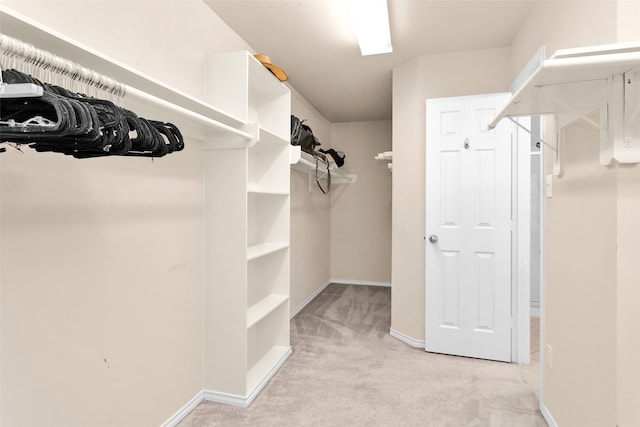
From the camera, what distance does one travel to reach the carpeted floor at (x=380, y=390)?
1933mm

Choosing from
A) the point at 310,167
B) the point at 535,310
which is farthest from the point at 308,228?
the point at 535,310

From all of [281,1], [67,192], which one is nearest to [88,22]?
[67,192]

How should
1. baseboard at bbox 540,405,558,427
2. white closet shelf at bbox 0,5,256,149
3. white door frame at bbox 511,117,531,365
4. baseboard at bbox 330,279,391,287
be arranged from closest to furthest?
white closet shelf at bbox 0,5,256,149
baseboard at bbox 540,405,558,427
white door frame at bbox 511,117,531,365
baseboard at bbox 330,279,391,287

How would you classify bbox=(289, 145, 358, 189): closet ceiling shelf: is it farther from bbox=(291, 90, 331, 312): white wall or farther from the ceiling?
the ceiling

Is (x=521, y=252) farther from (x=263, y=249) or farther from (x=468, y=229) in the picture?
(x=263, y=249)

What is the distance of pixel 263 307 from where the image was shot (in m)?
2.41

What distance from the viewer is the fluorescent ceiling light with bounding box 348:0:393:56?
6.65ft

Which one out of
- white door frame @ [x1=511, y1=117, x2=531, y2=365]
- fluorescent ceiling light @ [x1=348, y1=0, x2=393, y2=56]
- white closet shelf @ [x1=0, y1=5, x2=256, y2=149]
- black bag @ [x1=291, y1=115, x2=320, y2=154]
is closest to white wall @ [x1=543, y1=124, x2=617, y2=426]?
white door frame @ [x1=511, y1=117, x2=531, y2=365]

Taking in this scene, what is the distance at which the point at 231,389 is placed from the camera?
2.07 meters

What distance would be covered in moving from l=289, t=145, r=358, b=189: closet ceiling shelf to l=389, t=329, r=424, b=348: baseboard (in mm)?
1699

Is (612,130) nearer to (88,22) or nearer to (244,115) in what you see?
(244,115)

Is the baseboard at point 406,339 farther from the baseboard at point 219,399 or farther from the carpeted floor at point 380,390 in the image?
the baseboard at point 219,399

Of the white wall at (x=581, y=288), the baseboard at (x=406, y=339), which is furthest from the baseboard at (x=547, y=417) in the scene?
the baseboard at (x=406, y=339)

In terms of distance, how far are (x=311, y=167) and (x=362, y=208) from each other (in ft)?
6.42
